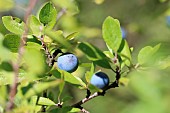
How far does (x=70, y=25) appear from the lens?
84.0 inches

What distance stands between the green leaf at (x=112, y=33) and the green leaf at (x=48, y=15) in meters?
0.13

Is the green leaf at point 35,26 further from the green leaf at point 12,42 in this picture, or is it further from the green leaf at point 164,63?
the green leaf at point 164,63

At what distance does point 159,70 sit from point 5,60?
13.0 inches

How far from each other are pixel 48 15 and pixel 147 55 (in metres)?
0.25

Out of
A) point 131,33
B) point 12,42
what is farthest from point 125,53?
point 131,33

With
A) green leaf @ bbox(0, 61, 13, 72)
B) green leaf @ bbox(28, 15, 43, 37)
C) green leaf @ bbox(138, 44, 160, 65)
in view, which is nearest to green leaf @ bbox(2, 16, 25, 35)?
green leaf @ bbox(28, 15, 43, 37)

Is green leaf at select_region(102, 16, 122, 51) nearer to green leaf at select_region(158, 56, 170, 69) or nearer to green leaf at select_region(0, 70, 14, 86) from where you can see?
green leaf at select_region(158, 56, 170, 69)

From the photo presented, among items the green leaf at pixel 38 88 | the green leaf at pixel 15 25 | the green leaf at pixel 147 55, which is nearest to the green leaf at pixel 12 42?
the green leaf at pixel 15 25

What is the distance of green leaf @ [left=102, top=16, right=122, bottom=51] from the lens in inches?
37.2

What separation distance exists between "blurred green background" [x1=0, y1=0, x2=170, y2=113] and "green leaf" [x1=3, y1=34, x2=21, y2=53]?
0.09m

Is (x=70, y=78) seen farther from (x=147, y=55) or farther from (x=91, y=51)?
(x=147, y=55)

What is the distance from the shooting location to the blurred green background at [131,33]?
0.51 meters

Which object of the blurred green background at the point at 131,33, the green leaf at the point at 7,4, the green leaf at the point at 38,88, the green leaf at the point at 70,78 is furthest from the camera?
the green leaf at the point at 7,4

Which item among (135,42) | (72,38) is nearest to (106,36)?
(72,38)
